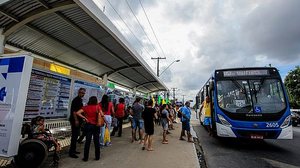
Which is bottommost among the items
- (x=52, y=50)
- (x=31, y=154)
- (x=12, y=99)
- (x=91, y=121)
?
(x=31, y=154)

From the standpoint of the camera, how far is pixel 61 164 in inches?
179

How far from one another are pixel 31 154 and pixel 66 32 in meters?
4.68

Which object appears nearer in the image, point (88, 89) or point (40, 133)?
point (40, 133)

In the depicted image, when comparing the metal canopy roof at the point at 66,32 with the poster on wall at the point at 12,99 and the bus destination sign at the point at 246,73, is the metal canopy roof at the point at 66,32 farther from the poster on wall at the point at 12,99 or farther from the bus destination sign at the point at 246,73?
the bus destination sign at the point at 246,73

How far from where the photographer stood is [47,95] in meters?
6.34

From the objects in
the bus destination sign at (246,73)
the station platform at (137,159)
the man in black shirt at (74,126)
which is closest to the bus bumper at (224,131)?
the station platform at (137,159)

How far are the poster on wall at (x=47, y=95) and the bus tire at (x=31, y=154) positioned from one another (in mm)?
1607

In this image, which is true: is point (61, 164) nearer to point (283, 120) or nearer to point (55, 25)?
point (55, 25)

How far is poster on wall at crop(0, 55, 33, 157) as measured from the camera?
152 inches

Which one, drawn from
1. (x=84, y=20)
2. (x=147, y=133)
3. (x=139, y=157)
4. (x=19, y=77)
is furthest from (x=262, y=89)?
(x=19, y=77)

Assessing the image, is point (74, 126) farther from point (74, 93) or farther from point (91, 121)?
point (74, 93)

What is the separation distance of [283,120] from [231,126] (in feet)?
5.68

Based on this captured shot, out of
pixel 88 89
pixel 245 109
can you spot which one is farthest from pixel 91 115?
pixel 245 109

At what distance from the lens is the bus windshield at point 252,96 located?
22.3 feet
